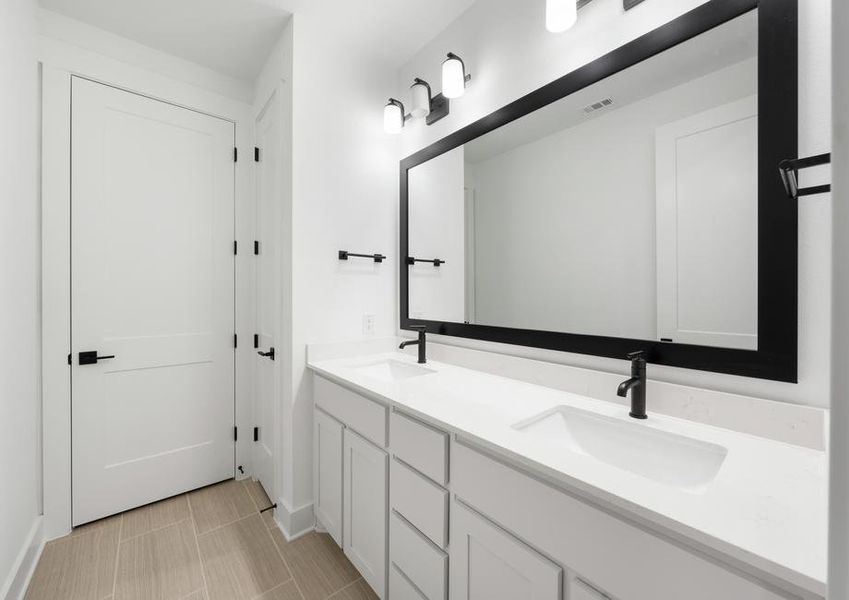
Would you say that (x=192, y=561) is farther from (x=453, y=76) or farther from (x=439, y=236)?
(x=453, y=76)

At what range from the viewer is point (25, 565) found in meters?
1.48

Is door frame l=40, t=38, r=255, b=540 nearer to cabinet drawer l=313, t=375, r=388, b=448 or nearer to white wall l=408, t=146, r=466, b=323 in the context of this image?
cabinet drawer l=313, t=375, r=388, b=448

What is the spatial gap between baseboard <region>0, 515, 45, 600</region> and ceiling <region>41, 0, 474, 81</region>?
251 cm

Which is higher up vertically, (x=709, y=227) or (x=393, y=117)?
(x=393, y=117)

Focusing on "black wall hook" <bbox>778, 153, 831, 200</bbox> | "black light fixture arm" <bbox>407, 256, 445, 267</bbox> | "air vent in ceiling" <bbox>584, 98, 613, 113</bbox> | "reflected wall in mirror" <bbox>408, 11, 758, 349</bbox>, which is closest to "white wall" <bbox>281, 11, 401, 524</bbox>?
"black light fixture arm" <bbox>407, 256, 445, 267</bbox>

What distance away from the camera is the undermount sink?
86 cm

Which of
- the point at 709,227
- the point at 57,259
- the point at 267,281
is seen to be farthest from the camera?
the point at 267,281

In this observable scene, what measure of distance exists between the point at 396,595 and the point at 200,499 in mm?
1522

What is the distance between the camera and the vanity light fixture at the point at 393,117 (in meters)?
2.00

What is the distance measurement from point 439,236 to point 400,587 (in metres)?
1.55

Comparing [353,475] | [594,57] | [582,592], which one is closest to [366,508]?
[353,475]

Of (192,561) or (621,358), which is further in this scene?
(192,561)

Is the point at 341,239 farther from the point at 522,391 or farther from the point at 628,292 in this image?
the point at 628,292

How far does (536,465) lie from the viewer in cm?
77
